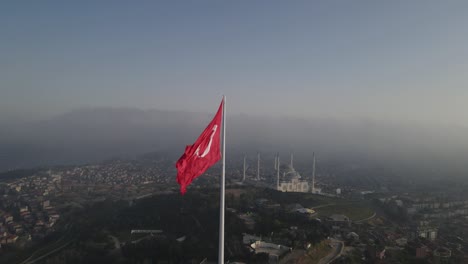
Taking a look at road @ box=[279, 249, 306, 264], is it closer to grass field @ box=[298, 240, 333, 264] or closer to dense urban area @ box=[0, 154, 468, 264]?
dense urban area @ box=[0, 154, 468, 264]

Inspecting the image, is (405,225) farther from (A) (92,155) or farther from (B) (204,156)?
(A) (92,155)

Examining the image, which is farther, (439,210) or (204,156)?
(439,210)

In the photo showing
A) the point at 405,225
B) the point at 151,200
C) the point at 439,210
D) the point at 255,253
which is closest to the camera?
the point at 255,253

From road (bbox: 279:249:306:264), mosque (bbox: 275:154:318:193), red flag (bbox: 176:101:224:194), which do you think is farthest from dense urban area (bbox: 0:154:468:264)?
red flag (bbox: 176:101:224:194)

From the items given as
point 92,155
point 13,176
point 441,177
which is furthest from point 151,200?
point 92,155

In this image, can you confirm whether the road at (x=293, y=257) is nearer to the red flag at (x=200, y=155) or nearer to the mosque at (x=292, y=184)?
the red flag at (x=200, y=155)

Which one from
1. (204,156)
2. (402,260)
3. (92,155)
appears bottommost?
(92,155)
